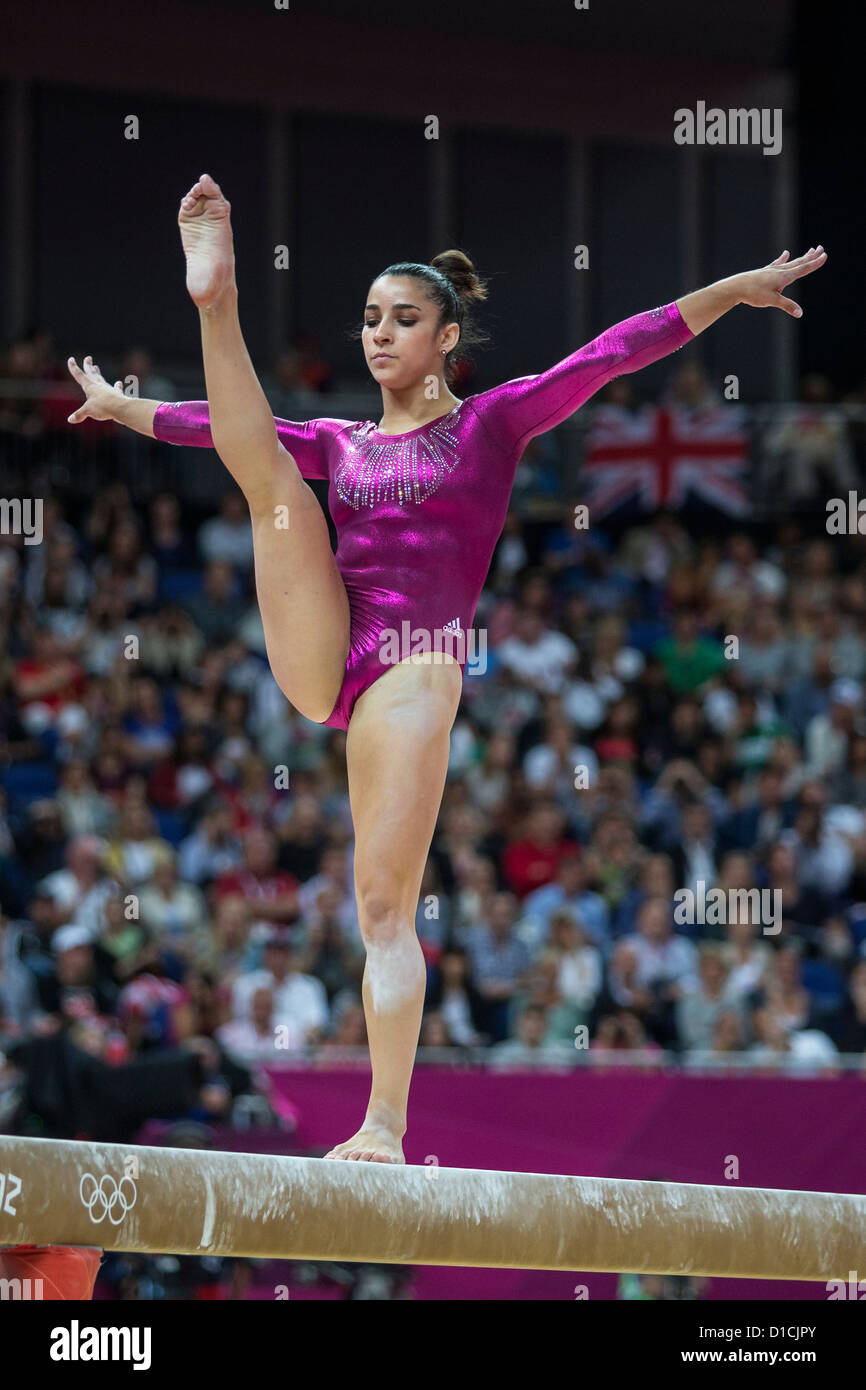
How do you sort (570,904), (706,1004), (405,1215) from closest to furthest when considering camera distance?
(405,1215) < (706,1004) < (570,904)

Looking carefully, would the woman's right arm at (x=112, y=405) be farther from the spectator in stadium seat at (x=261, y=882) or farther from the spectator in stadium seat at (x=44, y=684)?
the spectator in stadium seat at (x=44, y=684)

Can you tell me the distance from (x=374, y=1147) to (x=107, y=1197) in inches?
33.6

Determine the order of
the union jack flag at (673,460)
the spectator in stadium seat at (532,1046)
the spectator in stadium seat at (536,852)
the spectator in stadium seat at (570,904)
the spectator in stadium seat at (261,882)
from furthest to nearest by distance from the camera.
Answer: the union jack flag at (673,460), the spectator in stadium seat at (536,852), the spectator in stadium seat at (261,882), the spectator in stadium seat at (570,904), the spectator in stadium seat at (532,1046)

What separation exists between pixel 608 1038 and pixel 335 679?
5079 millimetres

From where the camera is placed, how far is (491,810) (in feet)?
35.2

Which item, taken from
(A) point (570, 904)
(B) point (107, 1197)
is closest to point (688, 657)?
(A) point (570, 904)

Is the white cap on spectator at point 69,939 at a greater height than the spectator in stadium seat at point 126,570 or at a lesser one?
lesser

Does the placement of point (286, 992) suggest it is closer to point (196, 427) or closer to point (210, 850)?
point (210, 850)

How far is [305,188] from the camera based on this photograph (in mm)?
15797

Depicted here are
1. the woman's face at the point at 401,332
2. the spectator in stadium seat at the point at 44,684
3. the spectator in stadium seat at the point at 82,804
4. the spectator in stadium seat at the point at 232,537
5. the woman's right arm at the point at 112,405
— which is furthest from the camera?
the spectator in stadium seat at the point at 232,537

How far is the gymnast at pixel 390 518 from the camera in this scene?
390 centimetres

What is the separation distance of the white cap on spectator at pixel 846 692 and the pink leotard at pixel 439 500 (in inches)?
299

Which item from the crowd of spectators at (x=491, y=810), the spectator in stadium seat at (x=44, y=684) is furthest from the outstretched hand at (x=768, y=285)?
the spectator in stadium seat at (x=44, y=684)
